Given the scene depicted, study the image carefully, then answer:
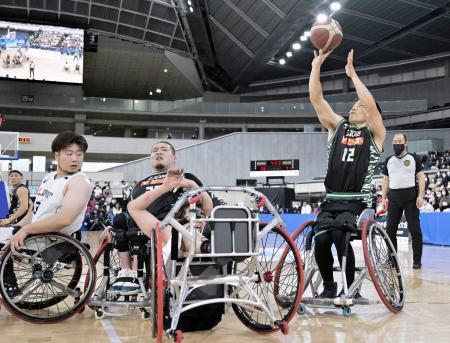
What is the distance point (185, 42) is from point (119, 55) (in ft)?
15.6

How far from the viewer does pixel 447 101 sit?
108 ft

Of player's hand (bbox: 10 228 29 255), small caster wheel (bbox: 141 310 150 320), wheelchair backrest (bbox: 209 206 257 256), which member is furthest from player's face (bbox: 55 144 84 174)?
wheelchair backrest (bbox: 209 206 257 256)

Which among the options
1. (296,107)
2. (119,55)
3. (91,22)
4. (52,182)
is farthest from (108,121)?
(52,182)

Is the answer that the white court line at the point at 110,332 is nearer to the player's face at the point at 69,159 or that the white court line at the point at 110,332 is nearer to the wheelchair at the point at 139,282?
the wheelchair at the point at 139,282

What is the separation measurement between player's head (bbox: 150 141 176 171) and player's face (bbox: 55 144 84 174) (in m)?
0.54

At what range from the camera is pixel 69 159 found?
11.1 ft

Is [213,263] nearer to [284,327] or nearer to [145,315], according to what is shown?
[284,327]

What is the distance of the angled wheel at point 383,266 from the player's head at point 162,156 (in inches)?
58.5

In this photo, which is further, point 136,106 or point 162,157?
point 136,106

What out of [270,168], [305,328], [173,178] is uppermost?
[270,168]

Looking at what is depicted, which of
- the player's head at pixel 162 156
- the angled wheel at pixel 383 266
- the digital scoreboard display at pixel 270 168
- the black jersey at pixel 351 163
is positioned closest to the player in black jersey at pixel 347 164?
the black jersey at pixel 351 163

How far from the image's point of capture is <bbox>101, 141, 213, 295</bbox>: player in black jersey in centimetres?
325

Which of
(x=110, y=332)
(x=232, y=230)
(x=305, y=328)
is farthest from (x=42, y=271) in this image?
(x=305, y=328)

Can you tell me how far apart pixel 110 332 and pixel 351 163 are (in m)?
2.02
